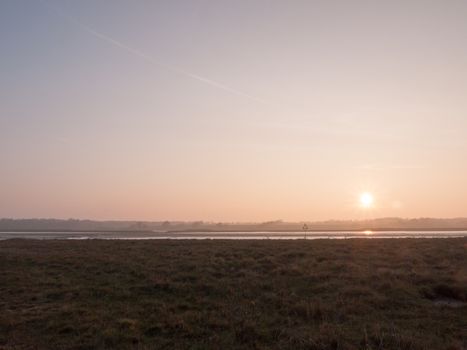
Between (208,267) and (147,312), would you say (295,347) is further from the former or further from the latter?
(208,267)

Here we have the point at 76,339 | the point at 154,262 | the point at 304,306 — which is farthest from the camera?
the point at 154,262

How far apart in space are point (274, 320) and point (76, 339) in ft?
21.2

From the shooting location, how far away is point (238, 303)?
1748 cm

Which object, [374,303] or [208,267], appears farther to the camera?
[208,267]

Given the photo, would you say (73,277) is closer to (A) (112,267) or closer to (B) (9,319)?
(A) (112,267)

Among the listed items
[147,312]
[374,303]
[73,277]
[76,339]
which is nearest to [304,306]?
[374,303]

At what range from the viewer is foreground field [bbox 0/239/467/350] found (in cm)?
1291

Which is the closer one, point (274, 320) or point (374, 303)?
point (274, 320)

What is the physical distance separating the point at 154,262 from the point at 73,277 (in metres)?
6.22

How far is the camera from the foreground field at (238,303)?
42.4 feet

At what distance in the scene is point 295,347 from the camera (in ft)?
39.6

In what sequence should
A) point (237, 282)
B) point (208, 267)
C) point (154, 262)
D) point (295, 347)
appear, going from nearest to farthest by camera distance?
point (295, 347)
point (237, 282)
point (208, 267)
point (154, 262)

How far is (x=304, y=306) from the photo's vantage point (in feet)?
52.7

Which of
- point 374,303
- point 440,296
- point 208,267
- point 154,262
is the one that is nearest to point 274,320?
point 374,303
